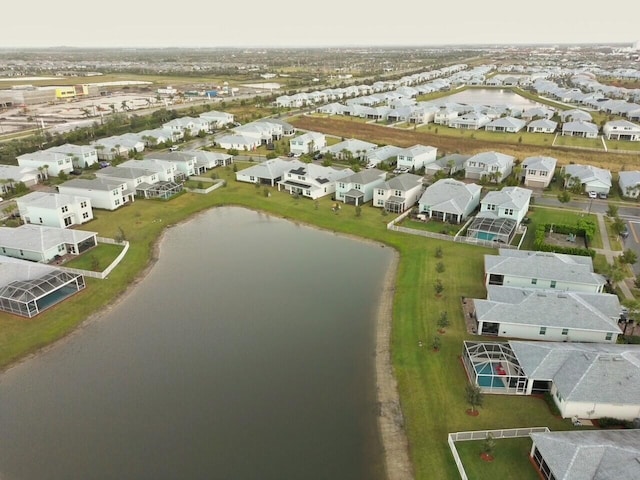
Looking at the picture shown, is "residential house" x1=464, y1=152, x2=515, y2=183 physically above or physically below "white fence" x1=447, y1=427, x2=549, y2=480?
above

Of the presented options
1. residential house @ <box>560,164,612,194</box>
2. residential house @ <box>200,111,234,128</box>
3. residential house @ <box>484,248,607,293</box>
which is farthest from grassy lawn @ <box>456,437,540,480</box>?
residential house @ <box>200,111,234,128</box>

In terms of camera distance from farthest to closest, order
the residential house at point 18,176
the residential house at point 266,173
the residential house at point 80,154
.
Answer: the residential house at point 80,154 < the residential house at point 266,173 < the residential house at point 18,176

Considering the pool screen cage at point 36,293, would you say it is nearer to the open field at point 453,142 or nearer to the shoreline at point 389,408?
the shoreline at point 389,408

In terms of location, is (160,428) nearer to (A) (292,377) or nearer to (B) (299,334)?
(A) (292,377)

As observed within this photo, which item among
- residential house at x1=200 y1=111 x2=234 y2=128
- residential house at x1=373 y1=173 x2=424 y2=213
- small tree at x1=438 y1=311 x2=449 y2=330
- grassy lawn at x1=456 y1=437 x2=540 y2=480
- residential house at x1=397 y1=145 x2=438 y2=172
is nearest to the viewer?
grassy lawn at x1=456 y1=437 x2=540 y2=480

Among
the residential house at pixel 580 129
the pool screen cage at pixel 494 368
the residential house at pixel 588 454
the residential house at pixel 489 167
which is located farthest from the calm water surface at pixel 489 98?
the residential house at pixel 588 454

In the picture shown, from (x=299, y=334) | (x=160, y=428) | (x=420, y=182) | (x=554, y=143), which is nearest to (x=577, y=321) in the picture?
(x=299, y=334)

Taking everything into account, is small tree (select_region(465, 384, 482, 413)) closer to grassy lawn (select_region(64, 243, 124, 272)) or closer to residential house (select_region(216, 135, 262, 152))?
grassy lawn (select_region(64, 243, 124, 272))

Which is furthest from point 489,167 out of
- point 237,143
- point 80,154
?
point 80,154
